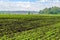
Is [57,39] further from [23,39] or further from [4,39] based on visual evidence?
[4,39]

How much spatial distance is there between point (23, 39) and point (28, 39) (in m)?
0.32

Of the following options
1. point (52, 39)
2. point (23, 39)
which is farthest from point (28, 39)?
point (52, 39)

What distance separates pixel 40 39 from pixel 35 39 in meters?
0.34

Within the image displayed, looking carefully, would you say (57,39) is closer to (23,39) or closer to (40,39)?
(40,39)

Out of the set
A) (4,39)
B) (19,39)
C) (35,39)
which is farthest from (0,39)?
(35,39)

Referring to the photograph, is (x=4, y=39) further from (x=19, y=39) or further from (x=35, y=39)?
(x=35, y=39)

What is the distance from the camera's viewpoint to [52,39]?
43.6 ft

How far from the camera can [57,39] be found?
43.5ft

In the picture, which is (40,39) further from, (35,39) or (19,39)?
(19,39)

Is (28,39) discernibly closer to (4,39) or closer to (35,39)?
(35,39)

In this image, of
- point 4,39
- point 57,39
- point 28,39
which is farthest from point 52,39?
point 4,39

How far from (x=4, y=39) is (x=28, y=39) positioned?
1.50 m

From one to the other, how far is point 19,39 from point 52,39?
2.04 metres

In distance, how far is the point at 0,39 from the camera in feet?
45.3
